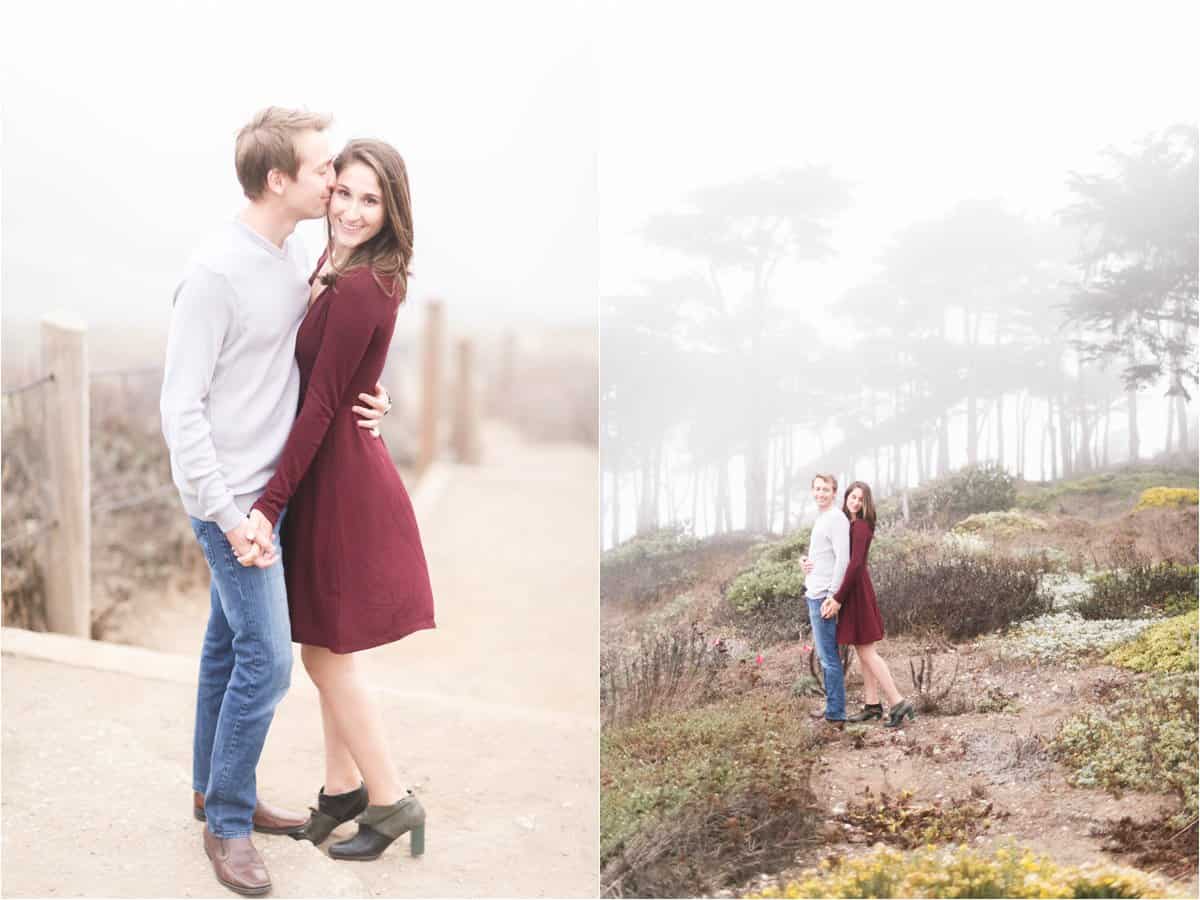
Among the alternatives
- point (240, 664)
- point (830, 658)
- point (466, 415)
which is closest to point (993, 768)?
point (830, 658)

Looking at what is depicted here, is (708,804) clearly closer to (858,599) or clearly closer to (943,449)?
(858,599)

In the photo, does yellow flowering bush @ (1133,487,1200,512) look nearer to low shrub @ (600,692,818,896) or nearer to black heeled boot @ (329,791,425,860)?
low shrub @ (600,692,818,896)

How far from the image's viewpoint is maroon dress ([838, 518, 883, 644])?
10.0ft

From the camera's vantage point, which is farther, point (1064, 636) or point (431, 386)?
point (431, 386)

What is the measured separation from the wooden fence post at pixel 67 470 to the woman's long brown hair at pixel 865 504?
9.70 feet

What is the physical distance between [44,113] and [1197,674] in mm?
7344

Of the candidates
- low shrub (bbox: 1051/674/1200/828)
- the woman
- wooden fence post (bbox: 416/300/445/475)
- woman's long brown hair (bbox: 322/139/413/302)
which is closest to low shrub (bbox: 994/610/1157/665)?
low shrub (bbox: 1051/674/1200/828)

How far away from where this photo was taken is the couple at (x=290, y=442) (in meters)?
2.70

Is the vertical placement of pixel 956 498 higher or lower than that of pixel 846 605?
higher

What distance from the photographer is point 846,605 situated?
3.08m

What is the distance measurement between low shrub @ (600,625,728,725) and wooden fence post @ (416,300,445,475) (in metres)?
6.43

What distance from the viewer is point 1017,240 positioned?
309cm

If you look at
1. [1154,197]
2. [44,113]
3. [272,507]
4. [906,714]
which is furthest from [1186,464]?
[44,113]

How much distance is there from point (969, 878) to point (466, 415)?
761cm
